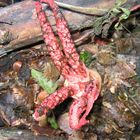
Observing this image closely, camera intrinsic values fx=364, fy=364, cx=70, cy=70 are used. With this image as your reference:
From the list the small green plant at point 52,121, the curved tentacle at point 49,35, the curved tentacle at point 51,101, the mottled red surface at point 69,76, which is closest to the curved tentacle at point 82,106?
the mottled red surface at point 69,76

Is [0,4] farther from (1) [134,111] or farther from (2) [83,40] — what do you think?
(1) [134,111]

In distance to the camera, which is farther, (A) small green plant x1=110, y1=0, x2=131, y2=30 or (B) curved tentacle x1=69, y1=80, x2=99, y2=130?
(A) small green plant x1=110, y1=0, x2=131, y2=30

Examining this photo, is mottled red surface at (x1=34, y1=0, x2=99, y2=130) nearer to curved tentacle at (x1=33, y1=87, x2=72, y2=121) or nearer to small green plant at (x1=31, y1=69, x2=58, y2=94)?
curved tentacle at (x1=33, y1=87, x2=72, y2=121)

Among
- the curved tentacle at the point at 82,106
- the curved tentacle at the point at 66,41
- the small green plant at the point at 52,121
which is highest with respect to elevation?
the curved tentacle at the point at 66,41

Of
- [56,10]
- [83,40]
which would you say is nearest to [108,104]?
[83,40]

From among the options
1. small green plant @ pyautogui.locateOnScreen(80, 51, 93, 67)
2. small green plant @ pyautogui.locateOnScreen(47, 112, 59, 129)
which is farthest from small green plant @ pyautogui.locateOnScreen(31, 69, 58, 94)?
small green plant @ pyautogui.locateOnScreen(80, 51, 93, 67)

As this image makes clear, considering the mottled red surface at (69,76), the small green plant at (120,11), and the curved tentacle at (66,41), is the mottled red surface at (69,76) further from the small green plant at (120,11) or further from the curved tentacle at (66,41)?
the small green plant at (120,11)

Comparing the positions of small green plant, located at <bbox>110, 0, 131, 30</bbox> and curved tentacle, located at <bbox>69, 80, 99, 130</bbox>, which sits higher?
small green plant, located at <bbox>110, 0, 131, 30</bbox>

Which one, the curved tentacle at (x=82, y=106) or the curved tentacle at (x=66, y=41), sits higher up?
the curved tentacle at (x=66, y=41)
